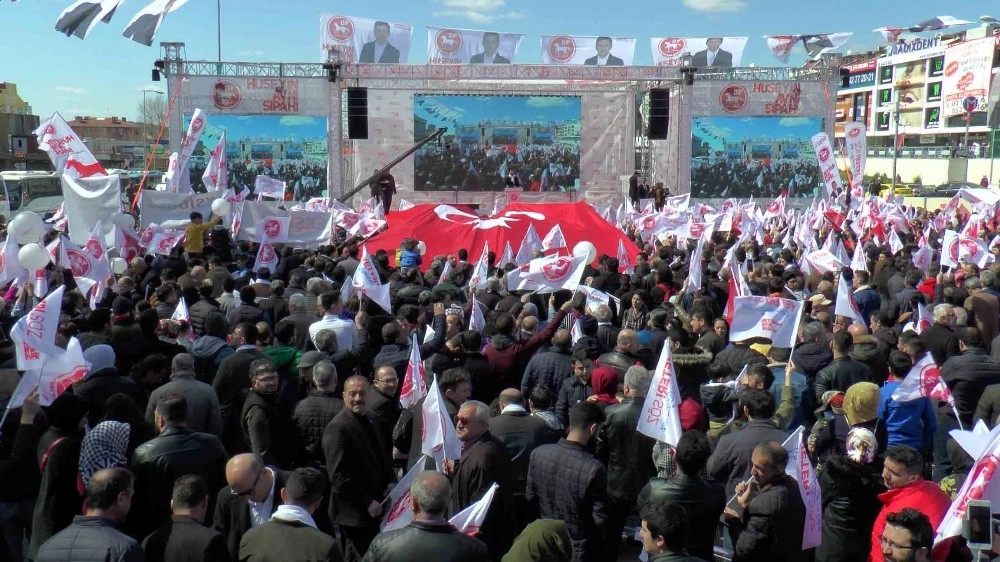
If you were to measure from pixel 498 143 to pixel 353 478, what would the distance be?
80.9 ft

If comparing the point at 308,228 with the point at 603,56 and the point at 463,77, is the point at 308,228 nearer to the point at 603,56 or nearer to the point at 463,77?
the point at 463,77

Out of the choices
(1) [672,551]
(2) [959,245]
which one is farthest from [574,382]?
(2) [959,245]

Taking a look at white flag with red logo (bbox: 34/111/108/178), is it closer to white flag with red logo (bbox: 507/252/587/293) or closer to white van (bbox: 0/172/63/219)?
white flag with red logo (bbox: 507/252/587/293)

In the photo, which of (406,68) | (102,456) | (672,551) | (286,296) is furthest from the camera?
(406,68)

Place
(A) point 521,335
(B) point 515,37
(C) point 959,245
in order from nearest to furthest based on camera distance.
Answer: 1. (A) point 521,335
2. (C) point 959,245
3. (B) point 515,37

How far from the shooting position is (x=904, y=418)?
577 cm

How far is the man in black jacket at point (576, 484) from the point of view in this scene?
4641 mm

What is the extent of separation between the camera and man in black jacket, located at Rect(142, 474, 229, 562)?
Result: 3.63 m

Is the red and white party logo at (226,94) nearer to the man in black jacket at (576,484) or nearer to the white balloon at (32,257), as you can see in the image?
the white balloon at (32,257)

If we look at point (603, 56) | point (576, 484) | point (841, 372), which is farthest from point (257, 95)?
point (576, 484)

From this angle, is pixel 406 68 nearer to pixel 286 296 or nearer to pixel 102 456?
pixel 286 296

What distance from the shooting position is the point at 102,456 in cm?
438

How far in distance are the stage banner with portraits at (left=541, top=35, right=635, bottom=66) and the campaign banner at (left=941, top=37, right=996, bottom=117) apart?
113 ft

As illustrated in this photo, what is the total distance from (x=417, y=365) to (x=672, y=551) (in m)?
2.63
